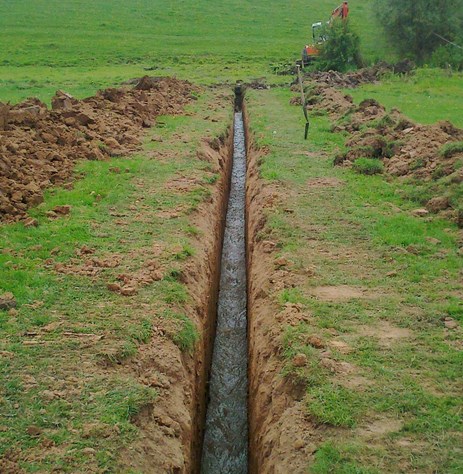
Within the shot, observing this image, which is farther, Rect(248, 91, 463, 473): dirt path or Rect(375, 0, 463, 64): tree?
Rect(375, 0, 463, 64): tree

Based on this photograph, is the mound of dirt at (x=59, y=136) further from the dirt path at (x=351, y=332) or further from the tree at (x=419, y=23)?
the tree at (x=419, y=23)

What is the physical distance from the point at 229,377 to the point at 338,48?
33044 millimetres

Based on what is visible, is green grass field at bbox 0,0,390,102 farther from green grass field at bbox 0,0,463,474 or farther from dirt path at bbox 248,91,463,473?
dirt path at bbox 248,91,463,473

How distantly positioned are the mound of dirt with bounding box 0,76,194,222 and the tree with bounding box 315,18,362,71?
19084mm

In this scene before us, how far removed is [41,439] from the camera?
19.9 ft

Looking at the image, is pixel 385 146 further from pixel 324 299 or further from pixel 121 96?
pixel 121 96

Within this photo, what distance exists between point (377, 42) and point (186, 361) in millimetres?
42076

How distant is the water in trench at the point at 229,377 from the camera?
845cm

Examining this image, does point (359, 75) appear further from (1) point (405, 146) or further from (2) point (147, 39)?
(2) point (147, 39)

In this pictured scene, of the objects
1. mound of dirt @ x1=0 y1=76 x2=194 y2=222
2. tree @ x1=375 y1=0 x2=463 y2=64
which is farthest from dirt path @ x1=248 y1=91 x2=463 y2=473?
tree @ x1=375 y1=0 x2=463 y2=64

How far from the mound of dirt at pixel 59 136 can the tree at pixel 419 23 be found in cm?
2348

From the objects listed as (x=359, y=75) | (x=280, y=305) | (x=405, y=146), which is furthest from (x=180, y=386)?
(x=359, y=75)

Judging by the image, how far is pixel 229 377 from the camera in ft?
32.9

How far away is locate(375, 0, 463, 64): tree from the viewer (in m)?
37.8
